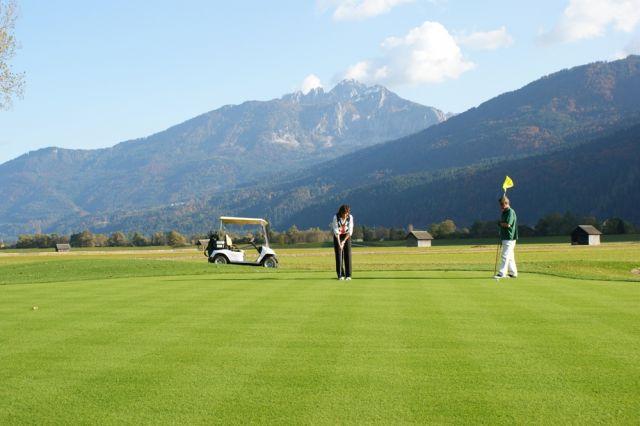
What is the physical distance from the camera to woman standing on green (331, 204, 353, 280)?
72.2ft

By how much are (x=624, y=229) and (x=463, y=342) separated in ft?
370

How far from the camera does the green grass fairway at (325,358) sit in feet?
23.4

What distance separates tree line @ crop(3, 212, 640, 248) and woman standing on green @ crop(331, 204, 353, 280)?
8468 cm

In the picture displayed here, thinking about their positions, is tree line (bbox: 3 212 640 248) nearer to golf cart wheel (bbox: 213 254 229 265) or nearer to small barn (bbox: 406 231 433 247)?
small barn (bbox: 406 231 433 247)

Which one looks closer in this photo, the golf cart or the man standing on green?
the man standing on green

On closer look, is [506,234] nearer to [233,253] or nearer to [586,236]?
[233,253]

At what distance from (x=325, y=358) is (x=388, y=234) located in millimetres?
126543

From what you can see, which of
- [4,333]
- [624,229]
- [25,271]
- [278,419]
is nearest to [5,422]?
[278,419]

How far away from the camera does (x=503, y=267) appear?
70.7 feet

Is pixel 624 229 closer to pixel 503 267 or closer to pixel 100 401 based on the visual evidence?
pixel 503 267

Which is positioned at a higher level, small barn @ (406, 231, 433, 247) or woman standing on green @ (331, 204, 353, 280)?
woman standing on green @ (331, 204, 353, 280)

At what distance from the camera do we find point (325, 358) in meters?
9.36

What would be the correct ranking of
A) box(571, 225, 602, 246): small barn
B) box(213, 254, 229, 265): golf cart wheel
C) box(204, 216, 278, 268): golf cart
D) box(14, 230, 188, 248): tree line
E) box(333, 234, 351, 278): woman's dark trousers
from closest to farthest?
box(333, 234, 351, 278): woman's dark trousers
box(204, 216, 278, 268): golf cart
box(213, 254, 229, 265): golf cart wheel
box(571, 225, 602, 246): small barn
box(14, 230, 188, 248): tree line

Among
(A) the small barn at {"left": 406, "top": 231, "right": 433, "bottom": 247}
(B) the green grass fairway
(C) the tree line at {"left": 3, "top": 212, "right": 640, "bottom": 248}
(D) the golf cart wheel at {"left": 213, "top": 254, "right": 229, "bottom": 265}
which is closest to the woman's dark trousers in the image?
(B) the green grass fairway
